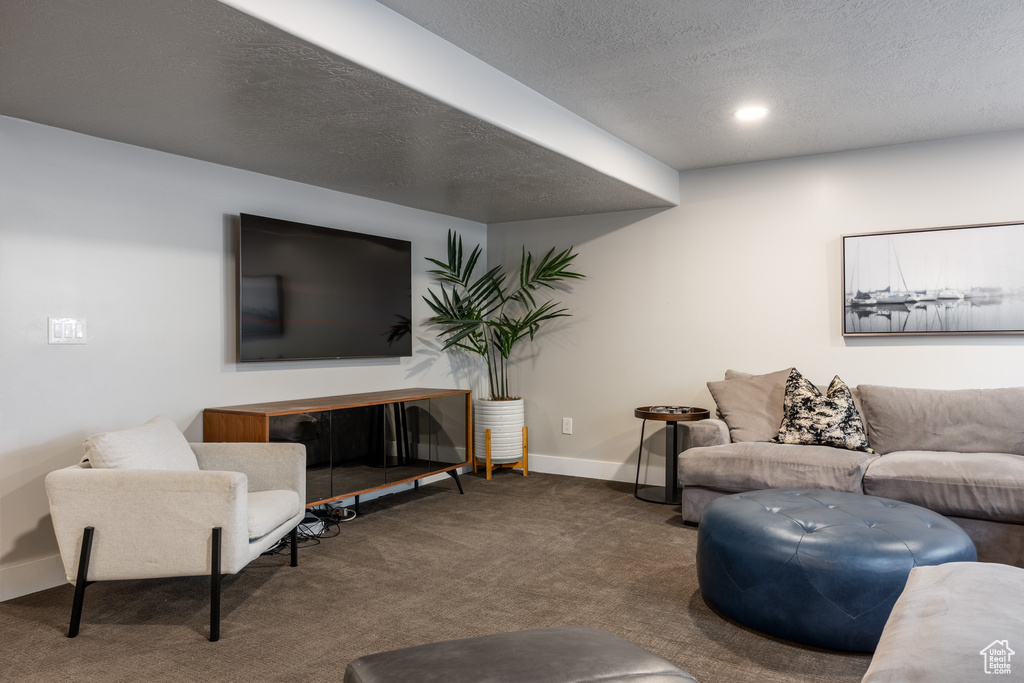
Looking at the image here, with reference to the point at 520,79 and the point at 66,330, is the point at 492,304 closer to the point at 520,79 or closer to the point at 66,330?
the point at 520,79

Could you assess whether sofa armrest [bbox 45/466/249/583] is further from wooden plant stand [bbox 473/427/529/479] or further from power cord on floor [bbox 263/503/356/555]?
wooden plant stand [bbox 473/427/529/479]

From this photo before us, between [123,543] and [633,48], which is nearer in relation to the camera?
[123,543]

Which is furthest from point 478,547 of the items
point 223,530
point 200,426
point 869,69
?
point 869,69

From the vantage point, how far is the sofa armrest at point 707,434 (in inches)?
151

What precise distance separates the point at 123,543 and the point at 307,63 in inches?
71.3

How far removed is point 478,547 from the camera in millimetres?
3396

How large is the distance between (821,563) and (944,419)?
200cm

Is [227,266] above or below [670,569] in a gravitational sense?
above

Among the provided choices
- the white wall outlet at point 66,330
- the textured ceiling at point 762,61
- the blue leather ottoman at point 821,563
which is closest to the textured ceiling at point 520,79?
the textured ceiling at point 762,61

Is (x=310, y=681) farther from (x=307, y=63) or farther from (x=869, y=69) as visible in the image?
(x=869, y=69)

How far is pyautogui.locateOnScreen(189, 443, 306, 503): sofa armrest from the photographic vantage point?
304cm

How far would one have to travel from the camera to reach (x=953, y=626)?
1.11 m

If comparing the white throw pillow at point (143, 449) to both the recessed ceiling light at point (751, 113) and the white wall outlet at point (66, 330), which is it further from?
the recessed ceiling light at point (751, 113)

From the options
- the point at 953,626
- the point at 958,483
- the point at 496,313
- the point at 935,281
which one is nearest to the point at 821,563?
the point at 953,626
